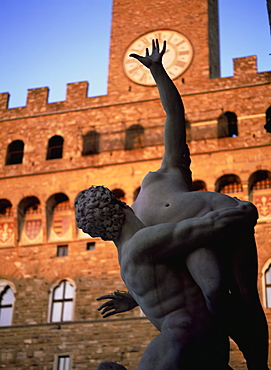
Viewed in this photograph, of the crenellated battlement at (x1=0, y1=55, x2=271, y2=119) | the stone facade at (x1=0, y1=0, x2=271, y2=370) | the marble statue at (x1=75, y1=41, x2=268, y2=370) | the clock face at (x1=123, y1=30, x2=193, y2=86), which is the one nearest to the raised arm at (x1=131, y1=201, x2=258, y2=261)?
the marble statue at (x1=75, y1=41, x2=268, y2=370)

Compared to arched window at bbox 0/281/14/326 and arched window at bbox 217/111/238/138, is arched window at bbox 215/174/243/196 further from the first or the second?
arched window at bbox 0/281/14/326

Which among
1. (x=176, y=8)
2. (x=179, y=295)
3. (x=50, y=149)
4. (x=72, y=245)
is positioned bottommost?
(x=179, y=295)

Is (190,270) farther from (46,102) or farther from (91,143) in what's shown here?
(46,102)

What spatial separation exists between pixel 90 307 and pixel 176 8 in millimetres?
8946

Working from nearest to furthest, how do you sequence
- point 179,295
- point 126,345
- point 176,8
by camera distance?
point 179,295, point 126,345, point 176,8

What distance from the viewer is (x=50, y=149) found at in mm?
19250

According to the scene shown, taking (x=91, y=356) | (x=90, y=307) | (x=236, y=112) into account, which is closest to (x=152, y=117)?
(x=236, y=112)

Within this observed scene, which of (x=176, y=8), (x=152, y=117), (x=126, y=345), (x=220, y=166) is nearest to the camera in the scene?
(x=126, y=345)

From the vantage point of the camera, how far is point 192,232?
2908 mm

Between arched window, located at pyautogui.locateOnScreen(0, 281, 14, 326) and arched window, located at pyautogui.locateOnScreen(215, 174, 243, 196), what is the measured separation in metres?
5.76

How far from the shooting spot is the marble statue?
2865mm

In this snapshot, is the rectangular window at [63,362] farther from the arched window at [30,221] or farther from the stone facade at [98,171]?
the arched window at [30,221]

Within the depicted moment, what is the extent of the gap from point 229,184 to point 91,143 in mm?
3822

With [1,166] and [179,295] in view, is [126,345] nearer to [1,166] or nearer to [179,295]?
[1,166]
